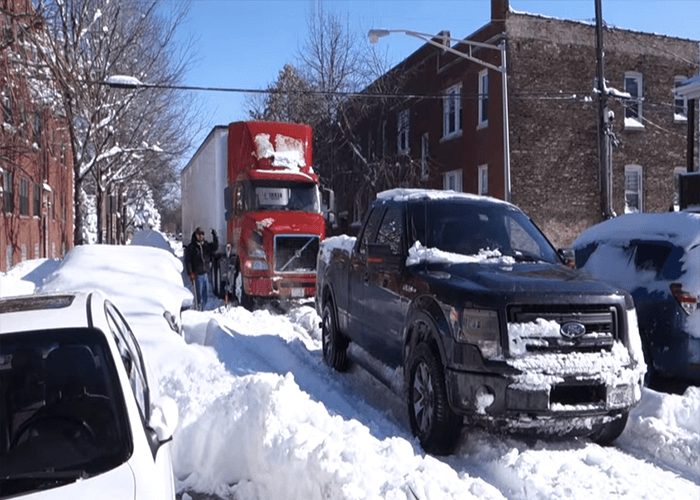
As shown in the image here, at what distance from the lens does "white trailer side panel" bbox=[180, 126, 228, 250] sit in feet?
57.1

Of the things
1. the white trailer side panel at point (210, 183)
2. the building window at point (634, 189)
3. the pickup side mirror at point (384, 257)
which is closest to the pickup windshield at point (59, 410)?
the pickup side mirror at point (384, 257)

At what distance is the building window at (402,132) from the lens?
1188 inches

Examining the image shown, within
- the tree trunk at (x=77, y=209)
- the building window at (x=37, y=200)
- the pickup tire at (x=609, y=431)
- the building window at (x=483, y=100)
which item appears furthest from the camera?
the building window at (x=37, y=200)

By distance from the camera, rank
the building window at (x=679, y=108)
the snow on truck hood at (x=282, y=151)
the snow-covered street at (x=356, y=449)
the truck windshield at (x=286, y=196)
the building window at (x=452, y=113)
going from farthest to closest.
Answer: the building window at (x=452, y=113)
the building window at (x=679, y=108)
the snow on truck hood at (x=282, y=151)
the truck windshield at (x=286, y=196)
the snow-covered street at (x=356, y=449)

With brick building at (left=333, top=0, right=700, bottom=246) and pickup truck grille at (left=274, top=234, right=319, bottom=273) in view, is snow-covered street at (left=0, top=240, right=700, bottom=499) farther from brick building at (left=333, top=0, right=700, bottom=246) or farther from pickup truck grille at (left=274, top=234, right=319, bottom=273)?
brick building at (left=333, top=0, right=700, bottom=246)

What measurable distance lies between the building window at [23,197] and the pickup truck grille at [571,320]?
23614 mm

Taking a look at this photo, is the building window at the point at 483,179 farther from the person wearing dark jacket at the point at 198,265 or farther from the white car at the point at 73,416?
the white car at the point at 73,416

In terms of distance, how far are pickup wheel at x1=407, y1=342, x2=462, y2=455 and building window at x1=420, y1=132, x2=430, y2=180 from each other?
23183 mm

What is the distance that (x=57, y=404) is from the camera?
2.91m

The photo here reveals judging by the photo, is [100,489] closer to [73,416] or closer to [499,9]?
[73,416]

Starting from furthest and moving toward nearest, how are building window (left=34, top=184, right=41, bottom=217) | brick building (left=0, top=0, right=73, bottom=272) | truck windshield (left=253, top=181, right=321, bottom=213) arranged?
1. building window (left=34, top=184, right=41, bottom=217)
2. truck windshield (left=253, top=181, right=321, bottom=213)
3. brick building (left=0, top=0, right=73, bottom=272)

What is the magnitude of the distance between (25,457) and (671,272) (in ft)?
21.8

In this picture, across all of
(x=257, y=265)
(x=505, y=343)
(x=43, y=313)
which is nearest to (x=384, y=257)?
(x=505, y=343)

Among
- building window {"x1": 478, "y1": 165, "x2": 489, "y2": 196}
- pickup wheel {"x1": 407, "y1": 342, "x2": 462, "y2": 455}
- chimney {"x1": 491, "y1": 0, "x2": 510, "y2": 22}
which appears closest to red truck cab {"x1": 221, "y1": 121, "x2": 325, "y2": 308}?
pickup wheel {"x1": 407, "y1": 342, "x2": 462, "y2": 455}
